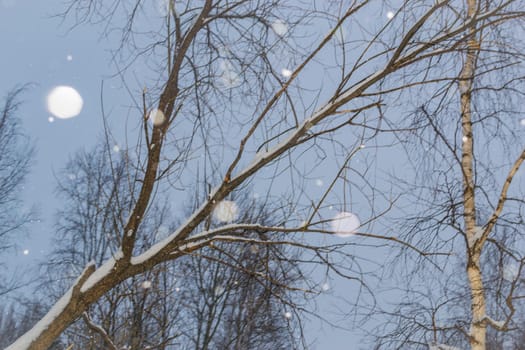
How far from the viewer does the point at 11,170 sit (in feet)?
38.2

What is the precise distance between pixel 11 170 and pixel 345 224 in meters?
10.8

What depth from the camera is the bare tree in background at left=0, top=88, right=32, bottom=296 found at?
37.4ft

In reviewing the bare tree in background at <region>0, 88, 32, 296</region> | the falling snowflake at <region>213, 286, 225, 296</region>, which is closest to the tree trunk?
the falling snowflake at <region>213, 286, 225, 296</region>

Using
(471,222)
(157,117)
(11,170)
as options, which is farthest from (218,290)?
(157,117)

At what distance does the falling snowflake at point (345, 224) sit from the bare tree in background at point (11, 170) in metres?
10.2

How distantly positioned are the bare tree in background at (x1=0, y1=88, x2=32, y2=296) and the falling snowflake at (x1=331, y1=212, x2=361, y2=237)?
1024 cm

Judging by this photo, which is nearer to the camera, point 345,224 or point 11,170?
point 345,224

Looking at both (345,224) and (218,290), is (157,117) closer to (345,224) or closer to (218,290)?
(345,224)

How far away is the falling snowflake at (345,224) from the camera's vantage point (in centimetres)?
291

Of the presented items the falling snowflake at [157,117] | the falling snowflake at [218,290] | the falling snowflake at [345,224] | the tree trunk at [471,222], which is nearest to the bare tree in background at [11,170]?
the falling snowflake at [218,290]

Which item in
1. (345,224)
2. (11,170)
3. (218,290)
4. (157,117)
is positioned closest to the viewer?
(345,224)

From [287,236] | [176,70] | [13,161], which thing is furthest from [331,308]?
[13,161]

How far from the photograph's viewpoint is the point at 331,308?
445 centimetres

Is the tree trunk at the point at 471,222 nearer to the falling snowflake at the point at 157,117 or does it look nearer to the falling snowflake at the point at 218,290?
the falling snowflake at the point at 157,117
